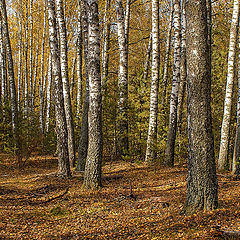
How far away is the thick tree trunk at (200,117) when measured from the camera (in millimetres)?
4590

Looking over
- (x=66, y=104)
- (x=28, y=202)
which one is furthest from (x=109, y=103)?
(x=28, y=202)

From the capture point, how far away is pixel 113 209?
590 cm

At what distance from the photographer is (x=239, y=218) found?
434 centimetres

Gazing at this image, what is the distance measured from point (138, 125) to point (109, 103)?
80.9 inches

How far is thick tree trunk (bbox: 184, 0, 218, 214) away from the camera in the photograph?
4.59m

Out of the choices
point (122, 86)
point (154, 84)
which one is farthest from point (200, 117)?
point (122, 86)

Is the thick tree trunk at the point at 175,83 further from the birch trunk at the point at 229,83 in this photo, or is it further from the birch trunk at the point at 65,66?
the birch trunk at the point at 65,66

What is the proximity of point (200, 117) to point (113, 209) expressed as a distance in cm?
264

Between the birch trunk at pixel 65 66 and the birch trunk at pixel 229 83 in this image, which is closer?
the birch trunk at pixel 229 83

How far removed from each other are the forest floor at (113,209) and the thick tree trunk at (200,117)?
14.3 inches

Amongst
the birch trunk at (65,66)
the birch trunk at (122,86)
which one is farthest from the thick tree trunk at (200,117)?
the birch trunk at (122,86)

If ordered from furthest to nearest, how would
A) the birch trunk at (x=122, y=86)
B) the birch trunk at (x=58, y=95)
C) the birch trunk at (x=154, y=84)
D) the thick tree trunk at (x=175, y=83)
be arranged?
the birch trunk at (x=122, y=86)
the birch trunk at (x=154, y=84)
the thick tree trunk at (x=175, y=83)
the birch trunk at (x=58, y=95)

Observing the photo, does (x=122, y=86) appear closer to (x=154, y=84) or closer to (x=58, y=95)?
(x=154, y=84)

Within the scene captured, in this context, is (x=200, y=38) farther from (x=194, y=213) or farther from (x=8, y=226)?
(x=8, y=226)
